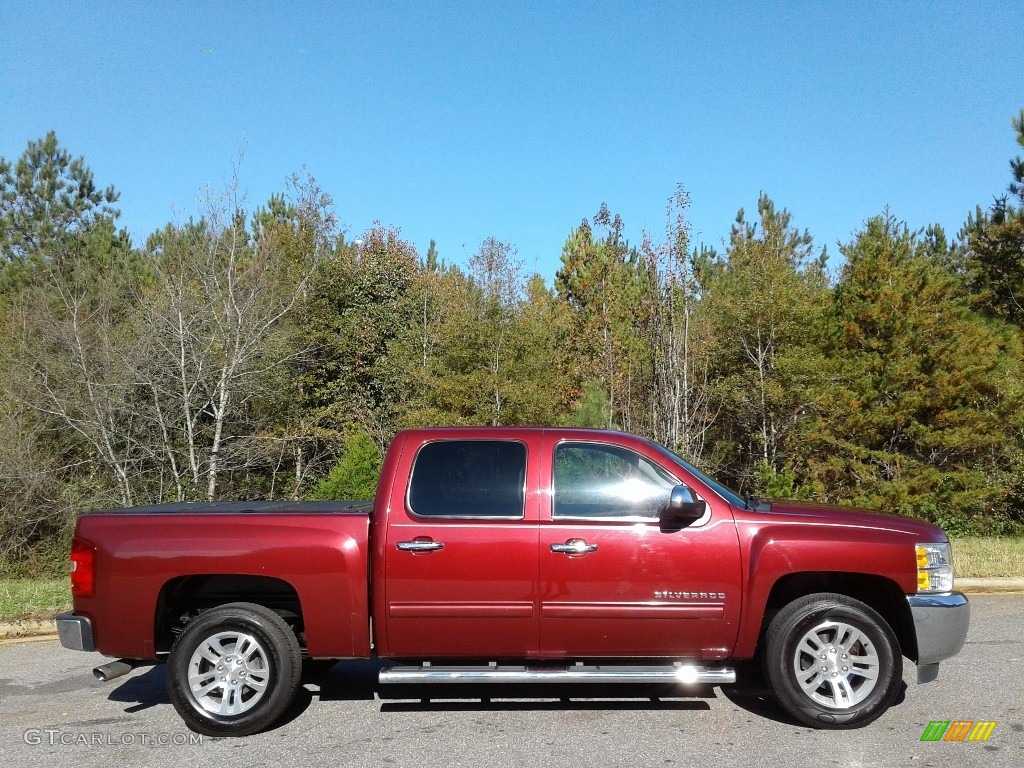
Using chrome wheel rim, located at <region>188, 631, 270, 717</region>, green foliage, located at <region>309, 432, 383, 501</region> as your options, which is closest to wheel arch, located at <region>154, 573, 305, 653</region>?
chrome wheel rim, located at <region>188, 631, 270, 717</region>

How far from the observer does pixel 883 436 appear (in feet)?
67.2

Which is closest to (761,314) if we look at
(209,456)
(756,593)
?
(209,456)

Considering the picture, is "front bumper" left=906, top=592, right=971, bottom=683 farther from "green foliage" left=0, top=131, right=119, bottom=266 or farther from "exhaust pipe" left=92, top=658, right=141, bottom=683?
"green foliage" left=0, top=131, right=119, bottom=266

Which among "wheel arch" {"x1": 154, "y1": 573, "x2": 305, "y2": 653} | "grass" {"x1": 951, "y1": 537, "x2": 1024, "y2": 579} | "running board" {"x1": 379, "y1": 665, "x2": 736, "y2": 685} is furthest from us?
"grass" {"x1": 951, "y1": 537, "x2": 1024, "y2": 579}

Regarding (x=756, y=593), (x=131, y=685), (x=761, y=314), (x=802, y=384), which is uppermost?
(x=761, y=314)

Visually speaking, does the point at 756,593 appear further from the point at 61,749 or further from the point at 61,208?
the point at 61,208

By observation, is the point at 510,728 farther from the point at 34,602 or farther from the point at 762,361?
the point at 762,361

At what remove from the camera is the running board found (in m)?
4.83

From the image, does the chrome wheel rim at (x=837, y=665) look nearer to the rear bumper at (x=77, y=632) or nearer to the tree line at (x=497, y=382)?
the rear bumper at (x=77, y=632)

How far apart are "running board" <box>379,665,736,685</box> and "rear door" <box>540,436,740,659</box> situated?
11 cm

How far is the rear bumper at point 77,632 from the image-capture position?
5.04m

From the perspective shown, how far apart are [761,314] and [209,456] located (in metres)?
14.5

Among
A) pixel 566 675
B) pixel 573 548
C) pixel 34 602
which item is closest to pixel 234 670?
pixel 566 675

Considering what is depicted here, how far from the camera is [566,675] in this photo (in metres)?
4.89
